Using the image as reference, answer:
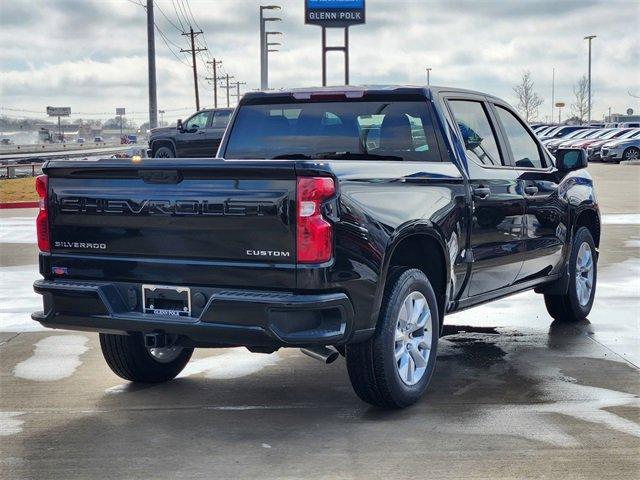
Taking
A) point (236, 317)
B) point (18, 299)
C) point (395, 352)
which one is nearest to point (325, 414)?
point (395, 352)

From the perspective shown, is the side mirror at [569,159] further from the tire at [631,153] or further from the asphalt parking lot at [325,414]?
the tire at [631,153]

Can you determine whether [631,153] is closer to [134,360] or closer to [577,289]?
[577,289]

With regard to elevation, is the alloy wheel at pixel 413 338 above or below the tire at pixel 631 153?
below

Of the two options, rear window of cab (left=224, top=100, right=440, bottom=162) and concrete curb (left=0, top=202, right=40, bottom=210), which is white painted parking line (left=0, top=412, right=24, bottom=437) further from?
concrete curb (left=0, top=202, right=40, bottom=210)

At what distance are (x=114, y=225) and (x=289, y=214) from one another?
3.63 feet

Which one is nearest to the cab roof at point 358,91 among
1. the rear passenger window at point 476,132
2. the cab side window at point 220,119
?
the rear passenger window at point 476,132

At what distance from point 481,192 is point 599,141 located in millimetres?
43271

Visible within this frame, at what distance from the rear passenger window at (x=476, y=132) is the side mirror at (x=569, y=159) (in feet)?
2.87

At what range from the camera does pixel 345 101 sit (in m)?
6.61

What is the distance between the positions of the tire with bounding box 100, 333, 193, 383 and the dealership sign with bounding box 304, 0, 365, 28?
5051 centimetres

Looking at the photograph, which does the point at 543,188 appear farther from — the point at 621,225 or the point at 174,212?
the point at 621,225

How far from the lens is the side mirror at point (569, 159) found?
7.74 m

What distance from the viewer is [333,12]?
182ft

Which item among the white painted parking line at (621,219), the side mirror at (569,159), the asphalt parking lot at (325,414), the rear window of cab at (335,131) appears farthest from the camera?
the white painted parking line at (621,219)
